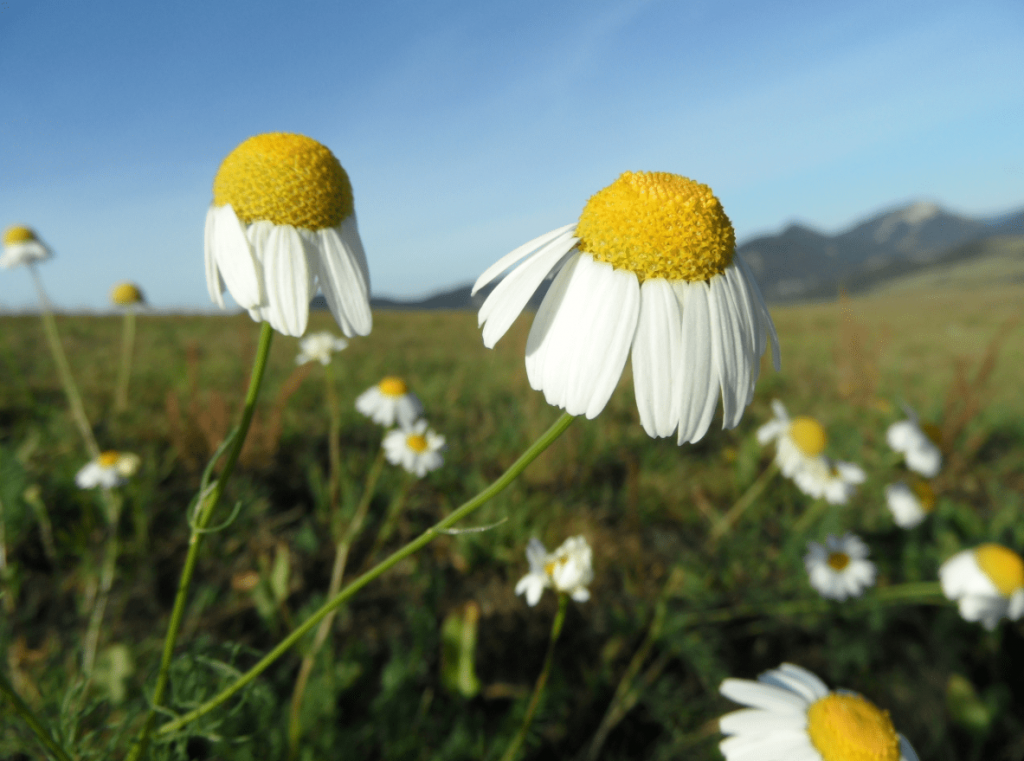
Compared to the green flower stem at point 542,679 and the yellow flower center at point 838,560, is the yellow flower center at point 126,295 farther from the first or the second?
the yellow flower center at point 838,560

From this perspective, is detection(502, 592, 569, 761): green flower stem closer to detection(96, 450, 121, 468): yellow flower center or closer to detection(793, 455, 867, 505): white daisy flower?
detection(793, 455, 867, 505): white daisy flower

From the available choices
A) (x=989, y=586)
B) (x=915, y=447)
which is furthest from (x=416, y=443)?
(x=915, y=447)

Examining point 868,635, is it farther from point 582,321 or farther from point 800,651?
point 582,321

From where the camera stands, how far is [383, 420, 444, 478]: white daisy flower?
1969 millimetres

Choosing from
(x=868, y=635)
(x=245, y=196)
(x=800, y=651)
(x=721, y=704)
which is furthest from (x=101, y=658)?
(x=868, y=635)

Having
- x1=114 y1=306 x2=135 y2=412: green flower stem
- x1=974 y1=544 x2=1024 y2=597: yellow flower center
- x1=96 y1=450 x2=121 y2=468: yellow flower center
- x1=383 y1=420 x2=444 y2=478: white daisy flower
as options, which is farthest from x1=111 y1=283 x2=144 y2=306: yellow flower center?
x1=974 y1=544 x2=1024 y2=597: yellow flower center

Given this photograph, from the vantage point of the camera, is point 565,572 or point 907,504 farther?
point 907,504

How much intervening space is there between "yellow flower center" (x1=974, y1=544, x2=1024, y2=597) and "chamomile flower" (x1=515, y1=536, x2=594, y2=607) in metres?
1.68

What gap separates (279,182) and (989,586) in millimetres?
2527

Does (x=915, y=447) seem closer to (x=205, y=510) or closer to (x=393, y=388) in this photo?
(x=393, y=388)

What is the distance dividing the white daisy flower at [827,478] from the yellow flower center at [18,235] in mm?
4160

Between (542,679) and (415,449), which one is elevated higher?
(415,449)

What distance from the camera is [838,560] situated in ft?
7.32

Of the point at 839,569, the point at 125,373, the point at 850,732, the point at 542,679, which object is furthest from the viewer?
the point at 125,373
